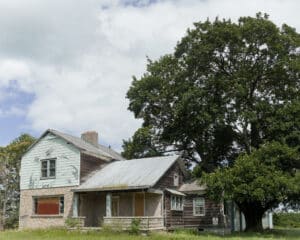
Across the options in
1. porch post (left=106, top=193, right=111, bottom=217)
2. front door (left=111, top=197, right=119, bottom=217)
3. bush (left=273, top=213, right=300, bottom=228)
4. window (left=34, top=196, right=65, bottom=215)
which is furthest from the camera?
bush (left=273, top=213, right=300, bottom=228)

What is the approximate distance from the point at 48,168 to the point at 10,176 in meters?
24.3

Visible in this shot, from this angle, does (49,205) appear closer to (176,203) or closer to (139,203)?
(139,203)

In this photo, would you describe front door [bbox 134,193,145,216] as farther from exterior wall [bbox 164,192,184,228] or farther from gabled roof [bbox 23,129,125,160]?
gabled roof [bbox 23,129,125,160]

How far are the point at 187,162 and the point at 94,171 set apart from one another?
9718 mm

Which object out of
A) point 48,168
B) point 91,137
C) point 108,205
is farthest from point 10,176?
point 108,205

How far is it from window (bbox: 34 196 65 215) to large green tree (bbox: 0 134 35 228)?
21247mm

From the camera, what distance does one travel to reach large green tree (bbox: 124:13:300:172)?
1367 inches

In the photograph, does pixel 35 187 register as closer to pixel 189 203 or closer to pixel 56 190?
pixel 56 190

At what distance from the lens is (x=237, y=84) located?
34.6 m

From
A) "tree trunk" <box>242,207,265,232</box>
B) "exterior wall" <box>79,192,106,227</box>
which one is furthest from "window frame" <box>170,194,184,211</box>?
"exterior wall" <box>79,192,106,227</box>

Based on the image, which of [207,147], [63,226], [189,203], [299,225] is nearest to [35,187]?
[63,226]

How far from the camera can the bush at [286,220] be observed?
5388 centimetres

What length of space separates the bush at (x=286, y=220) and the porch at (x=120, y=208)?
26840 mm

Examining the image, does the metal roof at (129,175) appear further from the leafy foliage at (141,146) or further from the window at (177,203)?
the leafy foliage at (141,146)
